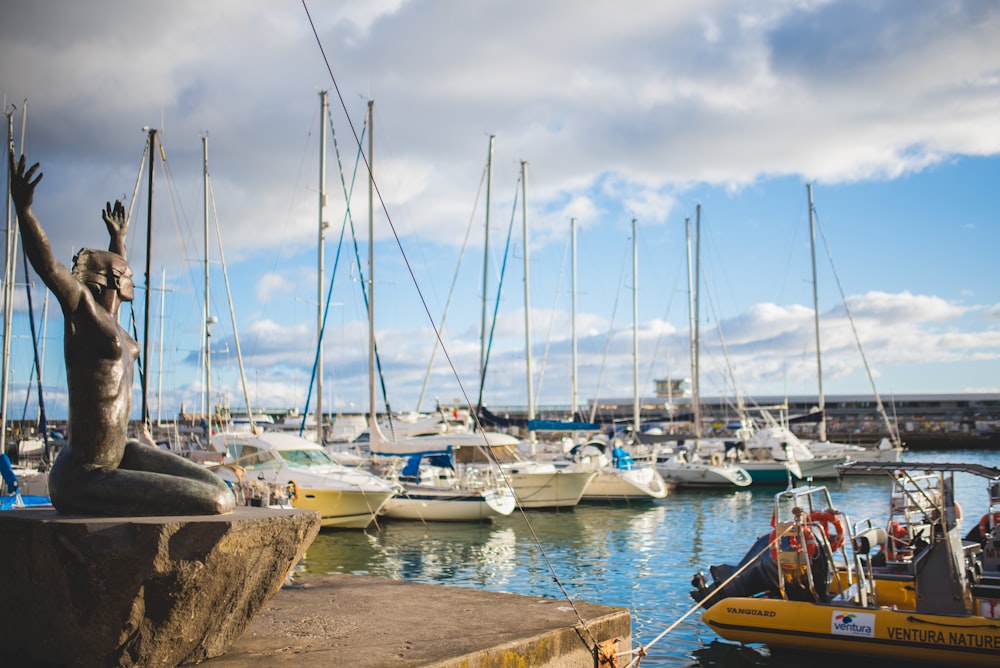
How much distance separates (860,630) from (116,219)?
10.7m

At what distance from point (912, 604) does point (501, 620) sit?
315 inches

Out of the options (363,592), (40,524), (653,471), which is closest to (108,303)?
(40,524)

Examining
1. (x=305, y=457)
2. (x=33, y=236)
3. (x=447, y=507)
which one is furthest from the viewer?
(x=447, y=507)

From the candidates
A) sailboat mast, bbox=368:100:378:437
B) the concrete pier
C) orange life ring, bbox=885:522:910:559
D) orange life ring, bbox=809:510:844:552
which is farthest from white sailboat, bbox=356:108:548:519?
the concrete pier

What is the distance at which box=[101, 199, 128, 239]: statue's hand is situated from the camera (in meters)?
7.32

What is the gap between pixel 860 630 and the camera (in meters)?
11.6

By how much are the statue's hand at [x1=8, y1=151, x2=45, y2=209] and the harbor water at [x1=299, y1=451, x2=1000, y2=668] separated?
15.0 feet

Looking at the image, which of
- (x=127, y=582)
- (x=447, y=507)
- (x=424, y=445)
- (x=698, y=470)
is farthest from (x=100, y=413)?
(x=698, y=470)

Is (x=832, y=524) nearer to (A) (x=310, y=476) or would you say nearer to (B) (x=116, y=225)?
(B) (x=116, y=225)

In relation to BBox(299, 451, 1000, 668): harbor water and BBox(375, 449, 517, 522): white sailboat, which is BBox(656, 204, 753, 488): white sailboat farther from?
BBox(375, 449, 517, 522): white sailboat

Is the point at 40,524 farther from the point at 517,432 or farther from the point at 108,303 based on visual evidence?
the point at 517,432

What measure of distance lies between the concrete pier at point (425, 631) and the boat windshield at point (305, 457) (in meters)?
17.9

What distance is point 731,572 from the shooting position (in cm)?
1456

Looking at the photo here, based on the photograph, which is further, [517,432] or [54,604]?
[517,432]
